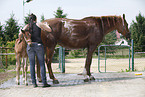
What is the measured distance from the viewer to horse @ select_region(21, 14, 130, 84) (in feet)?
21.2

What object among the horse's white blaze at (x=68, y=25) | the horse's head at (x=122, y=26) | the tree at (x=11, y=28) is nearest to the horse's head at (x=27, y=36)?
the horse's white blaze at (x=68, y=25)

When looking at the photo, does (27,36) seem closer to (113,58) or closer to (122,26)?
(122,26)

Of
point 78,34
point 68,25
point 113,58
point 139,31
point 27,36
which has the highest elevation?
point 139,31

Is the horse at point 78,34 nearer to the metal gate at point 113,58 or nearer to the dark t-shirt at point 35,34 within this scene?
the dark t-shirt at point 35,34

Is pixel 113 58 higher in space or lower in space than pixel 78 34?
lower

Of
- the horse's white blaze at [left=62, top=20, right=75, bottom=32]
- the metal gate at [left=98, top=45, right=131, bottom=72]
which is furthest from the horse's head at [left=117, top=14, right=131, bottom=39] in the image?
the metal gate at [left=98, top=45, right=131, bottom=72]

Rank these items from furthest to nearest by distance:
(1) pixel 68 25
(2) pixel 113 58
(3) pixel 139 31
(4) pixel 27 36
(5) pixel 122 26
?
1. (3) pixel 139 31
2. (2) pixel 113 58
3. (5) pixel 122 26
4. (1) pixel 68 25
5. (4) pixel 27 36

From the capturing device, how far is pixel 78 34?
262 inches

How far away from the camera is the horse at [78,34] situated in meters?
6.45

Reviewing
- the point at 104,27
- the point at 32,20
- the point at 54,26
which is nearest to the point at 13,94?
the point at 32,20

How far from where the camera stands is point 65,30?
259 inches

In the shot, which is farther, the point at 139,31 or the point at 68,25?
the point at 139,31

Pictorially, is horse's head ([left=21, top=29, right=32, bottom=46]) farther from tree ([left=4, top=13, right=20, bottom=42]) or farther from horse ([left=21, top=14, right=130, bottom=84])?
tree ([left=4, top=13, right=20, bottom=42])

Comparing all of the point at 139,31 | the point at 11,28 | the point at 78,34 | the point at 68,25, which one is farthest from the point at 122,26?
the point at 139,31
